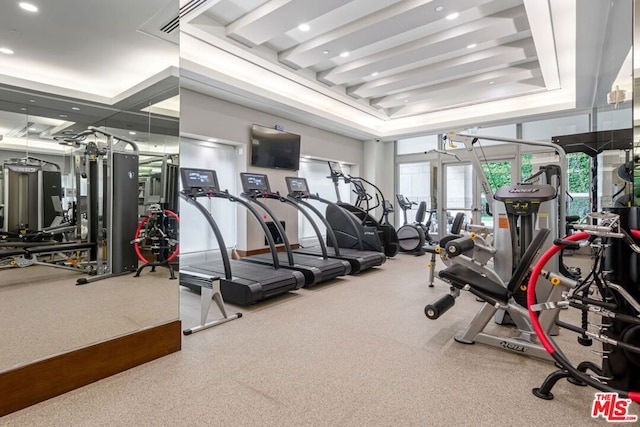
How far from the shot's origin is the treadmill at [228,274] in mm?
3699

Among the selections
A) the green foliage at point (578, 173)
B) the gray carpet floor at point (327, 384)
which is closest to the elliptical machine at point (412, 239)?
the green foliage at point (578, 173)

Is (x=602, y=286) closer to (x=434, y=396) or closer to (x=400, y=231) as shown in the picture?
(x=434, y=396)

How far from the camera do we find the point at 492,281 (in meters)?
2.71

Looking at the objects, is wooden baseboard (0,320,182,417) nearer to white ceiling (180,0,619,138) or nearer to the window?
white ceiling (180,0,619,138)

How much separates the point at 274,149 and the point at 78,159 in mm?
4899

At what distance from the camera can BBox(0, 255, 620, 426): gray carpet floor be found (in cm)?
187

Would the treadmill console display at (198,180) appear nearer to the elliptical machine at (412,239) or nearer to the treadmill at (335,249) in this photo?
the treadmill at (335,249)

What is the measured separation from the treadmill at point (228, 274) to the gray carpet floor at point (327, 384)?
41cm

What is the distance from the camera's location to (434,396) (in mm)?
2074

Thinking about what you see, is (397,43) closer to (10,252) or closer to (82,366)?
(10,252)

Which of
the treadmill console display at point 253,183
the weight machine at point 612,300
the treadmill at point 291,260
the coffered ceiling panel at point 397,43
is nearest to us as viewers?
the weight machine at point 612,300

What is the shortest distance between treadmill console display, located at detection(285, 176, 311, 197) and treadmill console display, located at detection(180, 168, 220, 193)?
1689 millimetres

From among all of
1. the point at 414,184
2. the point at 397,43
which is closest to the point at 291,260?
the point at 397,43

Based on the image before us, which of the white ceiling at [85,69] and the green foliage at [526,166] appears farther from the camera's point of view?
the green foliage at [526,166]
